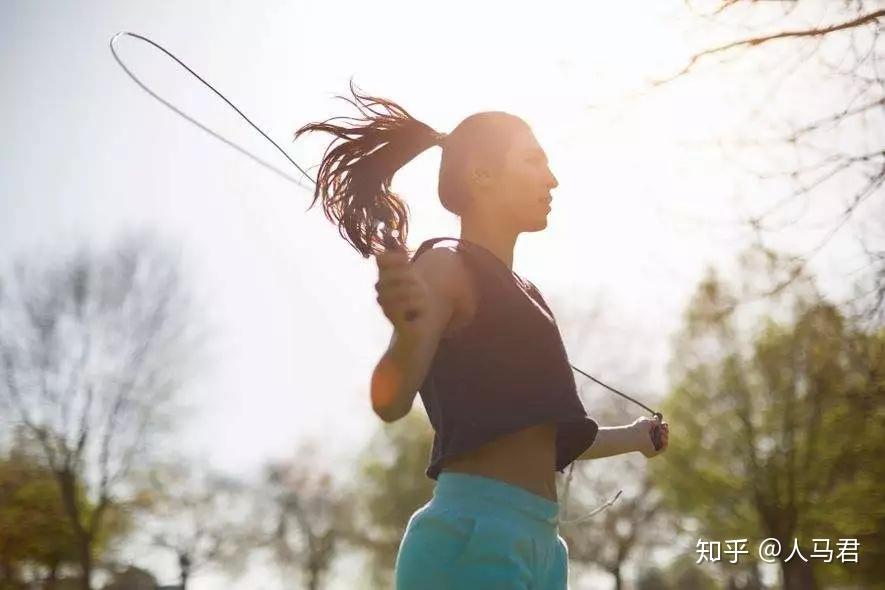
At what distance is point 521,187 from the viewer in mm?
2531

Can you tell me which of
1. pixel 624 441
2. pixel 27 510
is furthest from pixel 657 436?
pixel 27 510

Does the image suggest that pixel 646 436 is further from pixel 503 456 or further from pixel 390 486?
pixel 390 486

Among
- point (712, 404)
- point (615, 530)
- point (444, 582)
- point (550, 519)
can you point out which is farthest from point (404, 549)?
point (615, 530)

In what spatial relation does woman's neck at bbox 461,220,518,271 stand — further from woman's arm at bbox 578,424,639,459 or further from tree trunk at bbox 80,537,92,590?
tree trunk at bbox 80,537,92,590

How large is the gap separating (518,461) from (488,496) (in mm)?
129

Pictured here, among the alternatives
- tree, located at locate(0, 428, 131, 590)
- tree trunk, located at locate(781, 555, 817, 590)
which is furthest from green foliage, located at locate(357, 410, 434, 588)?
tree trunk, located at locate(781, 555, 817, 590)

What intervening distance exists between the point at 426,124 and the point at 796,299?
49.9ft

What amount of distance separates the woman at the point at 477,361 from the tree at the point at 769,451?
14153mm

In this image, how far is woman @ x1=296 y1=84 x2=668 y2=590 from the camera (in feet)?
6.54

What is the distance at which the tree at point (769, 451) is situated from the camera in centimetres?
1709

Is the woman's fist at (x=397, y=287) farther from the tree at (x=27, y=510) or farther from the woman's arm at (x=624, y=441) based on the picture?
the tree at (x=27, y=510)

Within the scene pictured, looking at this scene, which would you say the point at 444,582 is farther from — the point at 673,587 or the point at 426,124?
the point at 673,587

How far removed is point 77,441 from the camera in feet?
68.8

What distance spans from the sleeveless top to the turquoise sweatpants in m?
0.11
